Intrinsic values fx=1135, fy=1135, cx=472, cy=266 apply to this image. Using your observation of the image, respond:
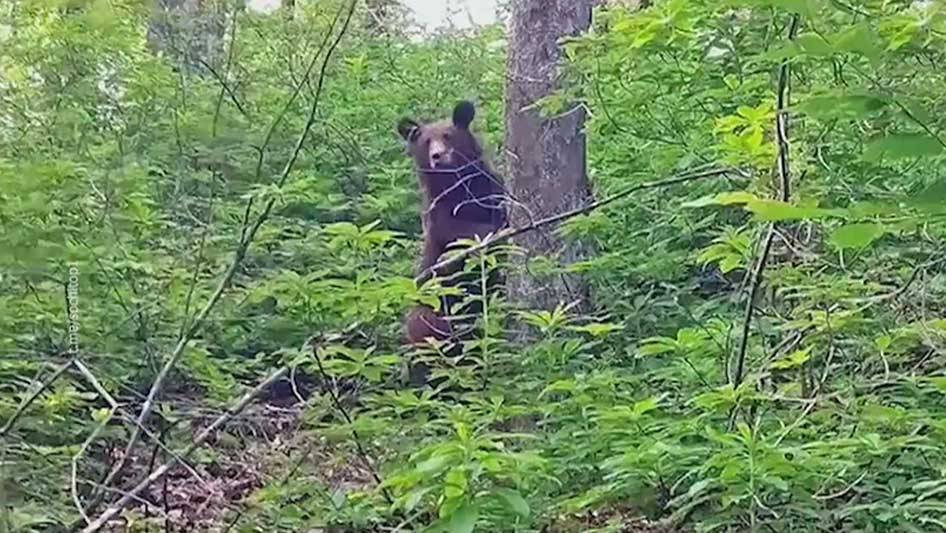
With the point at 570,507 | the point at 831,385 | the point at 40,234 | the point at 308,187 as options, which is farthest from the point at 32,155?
the point at 831,385

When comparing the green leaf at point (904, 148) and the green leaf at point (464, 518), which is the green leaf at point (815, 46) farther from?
the green leaf at point (464, 518)

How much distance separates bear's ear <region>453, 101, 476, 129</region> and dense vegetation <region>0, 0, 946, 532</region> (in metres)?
1.41

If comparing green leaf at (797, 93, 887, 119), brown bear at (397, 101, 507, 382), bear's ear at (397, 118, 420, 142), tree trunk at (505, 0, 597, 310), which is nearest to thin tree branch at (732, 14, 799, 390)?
green leaf at (797, 93, 887, 119)

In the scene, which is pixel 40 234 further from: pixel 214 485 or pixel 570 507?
pixel 570 507

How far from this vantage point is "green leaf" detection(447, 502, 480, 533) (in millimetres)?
3045

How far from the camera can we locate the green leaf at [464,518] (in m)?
3.04

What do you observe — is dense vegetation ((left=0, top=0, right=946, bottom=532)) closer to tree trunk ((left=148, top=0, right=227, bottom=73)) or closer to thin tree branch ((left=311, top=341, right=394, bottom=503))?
thin tree branch ((left=311, top=341, right=394, bottom=503))

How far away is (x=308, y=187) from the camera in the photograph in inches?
195

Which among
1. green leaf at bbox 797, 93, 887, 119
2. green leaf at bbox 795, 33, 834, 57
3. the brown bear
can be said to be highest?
green leaf at bbox 795, 33, 834, 57

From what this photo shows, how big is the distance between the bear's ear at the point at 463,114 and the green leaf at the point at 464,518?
4473 mm

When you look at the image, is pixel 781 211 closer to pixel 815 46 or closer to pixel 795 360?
pixel 815 46

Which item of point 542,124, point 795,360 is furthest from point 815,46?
point 542,124

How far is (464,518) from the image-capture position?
3.07 meters

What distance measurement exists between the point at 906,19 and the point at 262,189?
2078mm
